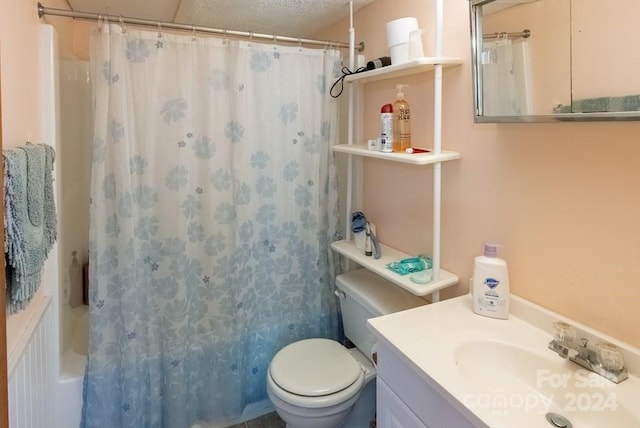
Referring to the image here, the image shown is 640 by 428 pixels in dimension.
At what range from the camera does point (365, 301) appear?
177 cm

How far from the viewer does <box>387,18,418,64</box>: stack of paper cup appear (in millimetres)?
1525

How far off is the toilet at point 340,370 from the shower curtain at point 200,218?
28cm

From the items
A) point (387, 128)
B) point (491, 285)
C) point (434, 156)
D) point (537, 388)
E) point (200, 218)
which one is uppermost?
point (387, 128)

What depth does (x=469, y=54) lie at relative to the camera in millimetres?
1410

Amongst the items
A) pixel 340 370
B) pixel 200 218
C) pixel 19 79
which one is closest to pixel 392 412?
pixel 340 370

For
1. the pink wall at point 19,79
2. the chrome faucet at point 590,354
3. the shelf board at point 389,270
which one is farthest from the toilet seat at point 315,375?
the pink wall at point 19,79

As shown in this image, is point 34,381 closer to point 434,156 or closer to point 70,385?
point 70,385

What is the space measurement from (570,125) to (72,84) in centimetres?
216

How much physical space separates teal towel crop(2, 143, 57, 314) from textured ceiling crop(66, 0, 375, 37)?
123 centimetres

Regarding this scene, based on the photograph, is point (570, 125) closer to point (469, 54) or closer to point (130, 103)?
point (469, 54)

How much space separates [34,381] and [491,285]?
1606 millimetres

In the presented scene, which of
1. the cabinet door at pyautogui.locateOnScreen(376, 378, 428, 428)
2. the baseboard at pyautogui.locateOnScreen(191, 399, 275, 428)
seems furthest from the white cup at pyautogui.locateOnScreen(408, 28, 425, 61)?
the baseboard at pyautogui.locateOnScreen(191, 399, 275, 428)

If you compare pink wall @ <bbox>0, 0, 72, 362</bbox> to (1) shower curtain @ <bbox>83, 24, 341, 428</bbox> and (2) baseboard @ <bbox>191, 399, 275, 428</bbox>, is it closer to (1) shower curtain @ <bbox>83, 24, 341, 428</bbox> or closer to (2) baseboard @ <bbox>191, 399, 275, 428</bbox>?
(1) shower curtain @ <bbox>83, 24, 341, 428</bbox>

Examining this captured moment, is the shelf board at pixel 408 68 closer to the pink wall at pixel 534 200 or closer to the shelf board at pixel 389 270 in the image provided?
the pink wall at pixel 534 200
